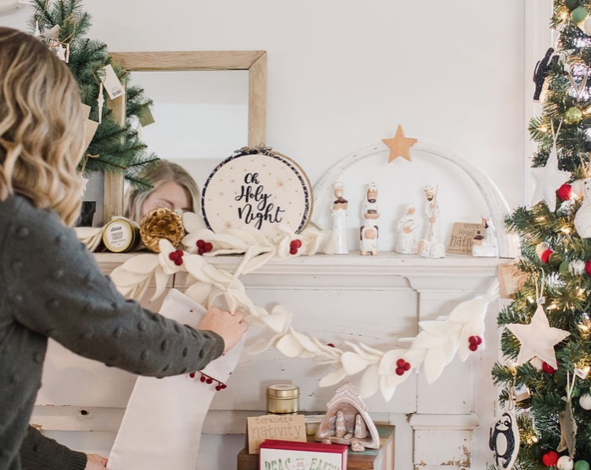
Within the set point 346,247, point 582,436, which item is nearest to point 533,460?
point 582,436

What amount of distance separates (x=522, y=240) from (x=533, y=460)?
1.71 ft

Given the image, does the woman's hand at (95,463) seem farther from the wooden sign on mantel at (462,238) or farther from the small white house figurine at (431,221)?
the wooden sign on mantel at (462,238)

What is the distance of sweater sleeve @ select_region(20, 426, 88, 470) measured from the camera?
142 cm

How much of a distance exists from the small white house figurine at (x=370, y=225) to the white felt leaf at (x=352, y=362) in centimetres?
31

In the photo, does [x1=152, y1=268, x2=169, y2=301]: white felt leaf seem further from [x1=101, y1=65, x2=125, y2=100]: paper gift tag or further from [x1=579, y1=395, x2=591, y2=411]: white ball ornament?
[x1=579, y1=395, x2=591, y2=411]: white ball ornament

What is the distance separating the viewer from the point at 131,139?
2025 millimetres

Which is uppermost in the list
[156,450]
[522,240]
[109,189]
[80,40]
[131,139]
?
[80,40]

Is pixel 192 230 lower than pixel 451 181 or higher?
lower

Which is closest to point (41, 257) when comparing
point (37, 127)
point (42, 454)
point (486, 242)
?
point (37, 127)

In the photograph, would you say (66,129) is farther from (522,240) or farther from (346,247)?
(522,240)

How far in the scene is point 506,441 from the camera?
1.60m

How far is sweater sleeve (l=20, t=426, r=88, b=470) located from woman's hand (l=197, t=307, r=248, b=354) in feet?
1.36

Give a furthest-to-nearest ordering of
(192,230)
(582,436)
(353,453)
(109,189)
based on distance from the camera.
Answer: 1. (109,189)
2. (192,230)
3. (353,453)
4. (582,436)

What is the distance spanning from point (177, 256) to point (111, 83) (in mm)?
600
